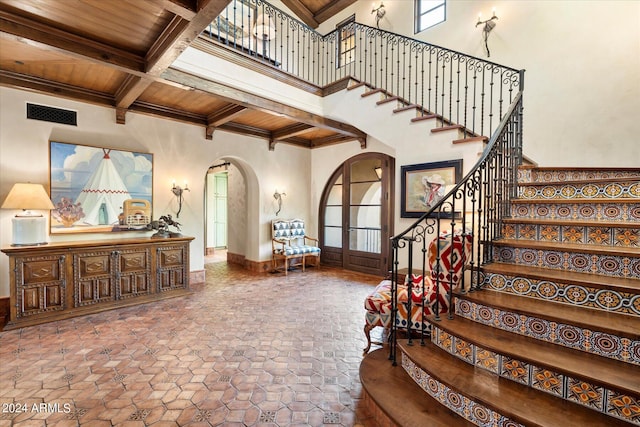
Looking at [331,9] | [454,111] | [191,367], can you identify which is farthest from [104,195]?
[331,9]

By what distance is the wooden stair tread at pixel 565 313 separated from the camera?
4.75ft

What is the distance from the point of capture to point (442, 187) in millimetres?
4281

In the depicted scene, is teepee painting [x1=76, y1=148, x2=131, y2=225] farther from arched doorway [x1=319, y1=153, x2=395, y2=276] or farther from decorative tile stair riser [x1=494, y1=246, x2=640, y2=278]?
decorative tile stair riser [x1=494, y1=246, x2=640, y2=278]

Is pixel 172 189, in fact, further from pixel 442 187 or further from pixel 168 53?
pixel 442 187

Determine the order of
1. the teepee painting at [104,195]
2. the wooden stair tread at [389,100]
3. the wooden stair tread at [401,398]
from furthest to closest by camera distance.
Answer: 1. the wooden stair tread at [389,100]
2. the teepee painting at [104,195]
3. the wooden stair tread at [401,398]

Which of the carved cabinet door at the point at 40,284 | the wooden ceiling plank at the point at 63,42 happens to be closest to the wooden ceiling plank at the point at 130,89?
the wooden ceiling plank at the point at 63,42

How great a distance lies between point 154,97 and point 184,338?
11.8 feet

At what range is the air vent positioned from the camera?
378 cm

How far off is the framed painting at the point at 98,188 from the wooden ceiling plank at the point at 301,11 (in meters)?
5.16

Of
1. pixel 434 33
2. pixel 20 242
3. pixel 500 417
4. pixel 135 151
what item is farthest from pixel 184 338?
pixel 434 33

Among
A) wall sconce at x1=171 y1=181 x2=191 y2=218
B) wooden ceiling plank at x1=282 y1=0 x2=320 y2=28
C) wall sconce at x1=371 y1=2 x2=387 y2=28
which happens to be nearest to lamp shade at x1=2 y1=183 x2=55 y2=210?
Answer: wall sconce at x1=171 y1=181 x2=191 y2=218

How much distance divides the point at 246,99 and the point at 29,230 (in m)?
3.17

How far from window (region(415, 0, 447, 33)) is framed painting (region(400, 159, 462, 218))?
306cm

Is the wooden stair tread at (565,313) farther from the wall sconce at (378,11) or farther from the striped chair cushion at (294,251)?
Answer: the wall sconce at (378,11)
